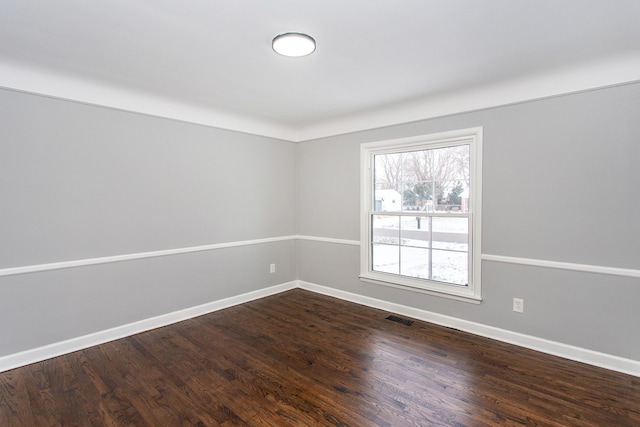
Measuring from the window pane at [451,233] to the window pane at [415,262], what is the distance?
0.19 metres

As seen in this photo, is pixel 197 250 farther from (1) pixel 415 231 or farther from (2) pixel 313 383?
(1) pixel 415 231

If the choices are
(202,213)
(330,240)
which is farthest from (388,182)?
(202,213)

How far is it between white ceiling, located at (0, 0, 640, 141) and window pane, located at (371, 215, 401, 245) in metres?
1.26

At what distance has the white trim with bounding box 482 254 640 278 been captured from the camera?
2.46 meters

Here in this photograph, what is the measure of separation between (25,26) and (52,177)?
122 cm

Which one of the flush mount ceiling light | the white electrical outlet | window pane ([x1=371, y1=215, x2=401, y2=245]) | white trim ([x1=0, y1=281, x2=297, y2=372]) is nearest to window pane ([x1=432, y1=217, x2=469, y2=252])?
window pane ([x1=371, y1=215, x2=401, y2=245])

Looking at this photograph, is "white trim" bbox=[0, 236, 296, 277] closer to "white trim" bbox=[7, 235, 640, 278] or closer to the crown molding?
"white trim" bbox=[7, 235, 640, 278]

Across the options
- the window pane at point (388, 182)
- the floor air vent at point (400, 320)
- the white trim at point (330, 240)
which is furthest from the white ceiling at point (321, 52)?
the floor air vent at point (400, 320)

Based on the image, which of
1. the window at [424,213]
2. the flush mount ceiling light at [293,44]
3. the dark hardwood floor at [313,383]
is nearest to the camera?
the dark hardwood floor at [313,383]

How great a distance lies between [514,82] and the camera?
2846 mm

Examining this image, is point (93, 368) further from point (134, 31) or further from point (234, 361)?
point (134, 31)

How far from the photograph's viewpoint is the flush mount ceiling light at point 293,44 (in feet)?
6.85

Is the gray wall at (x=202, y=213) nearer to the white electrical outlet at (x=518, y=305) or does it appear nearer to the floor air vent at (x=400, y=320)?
the white electrical outlet at (x=518, y=305)

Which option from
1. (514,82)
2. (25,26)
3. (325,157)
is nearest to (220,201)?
(325,157)
